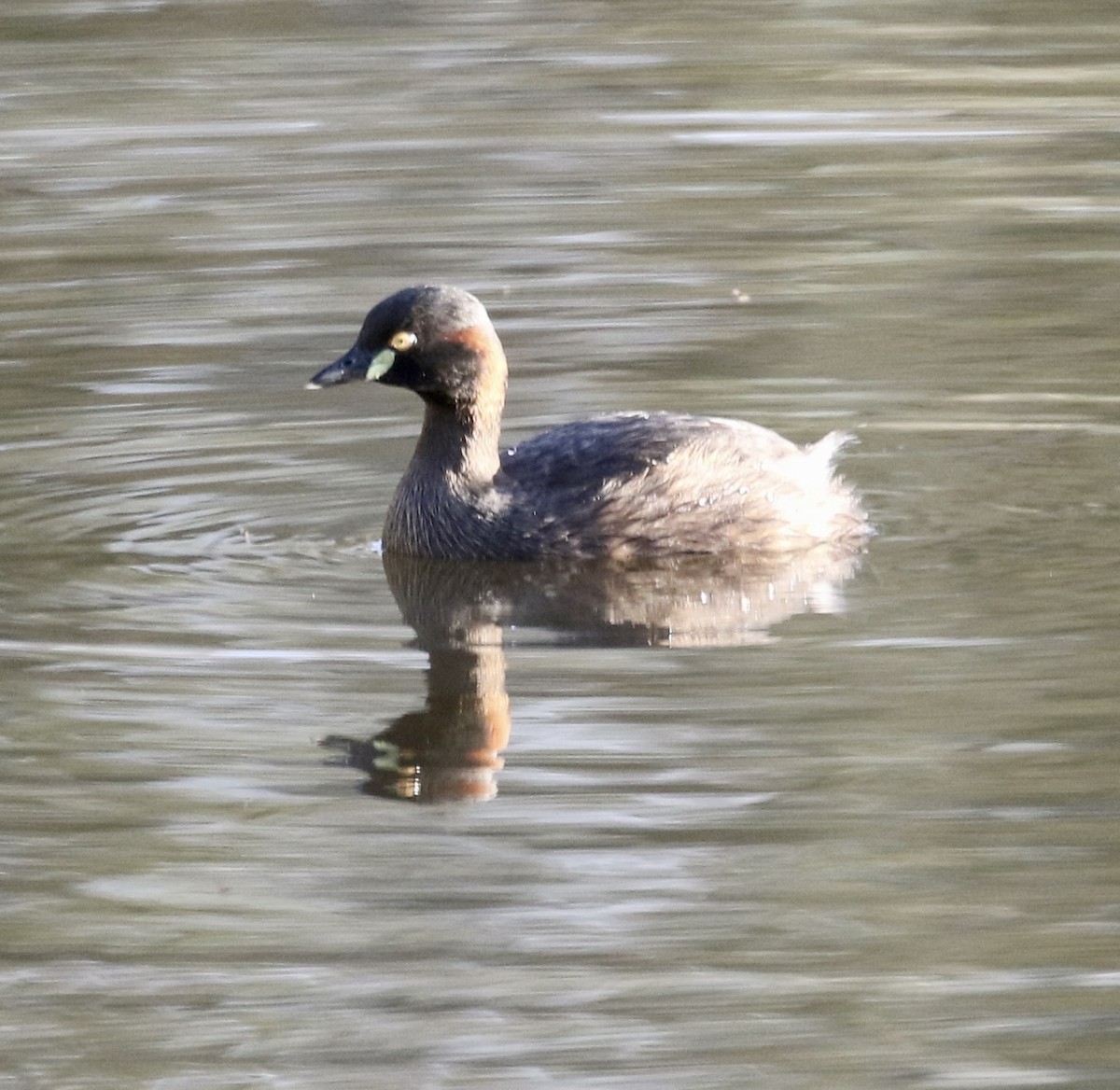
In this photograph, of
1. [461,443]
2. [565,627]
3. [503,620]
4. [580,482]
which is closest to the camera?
[565,627]

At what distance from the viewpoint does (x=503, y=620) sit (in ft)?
25.5

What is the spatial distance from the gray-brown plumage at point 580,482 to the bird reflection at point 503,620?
0.08 meters

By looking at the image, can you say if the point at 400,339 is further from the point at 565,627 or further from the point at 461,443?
the point at 565,627

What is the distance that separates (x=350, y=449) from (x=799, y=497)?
2.04 m

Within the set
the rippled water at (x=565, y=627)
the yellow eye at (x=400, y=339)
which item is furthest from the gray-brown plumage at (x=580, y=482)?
the rippled water at (x=565, y=627)

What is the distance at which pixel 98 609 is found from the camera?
7832 mm

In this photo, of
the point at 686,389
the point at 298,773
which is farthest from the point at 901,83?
the point at 298,773

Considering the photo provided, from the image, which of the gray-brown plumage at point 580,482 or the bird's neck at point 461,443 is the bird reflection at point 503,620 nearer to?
the gray-brown plumage at point 580,482

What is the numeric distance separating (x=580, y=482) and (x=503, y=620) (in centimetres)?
83

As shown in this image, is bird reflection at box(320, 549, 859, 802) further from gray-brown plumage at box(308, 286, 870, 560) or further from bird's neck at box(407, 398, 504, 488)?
Answer: bird's neck at box(407, 398, 504, 488)

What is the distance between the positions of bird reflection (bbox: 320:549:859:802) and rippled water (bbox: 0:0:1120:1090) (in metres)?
0.02

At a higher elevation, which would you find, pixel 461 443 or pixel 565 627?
pixel 461 443

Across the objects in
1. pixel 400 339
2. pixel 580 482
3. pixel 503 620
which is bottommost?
pixel 503 620

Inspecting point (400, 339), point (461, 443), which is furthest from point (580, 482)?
point (400, 339)
